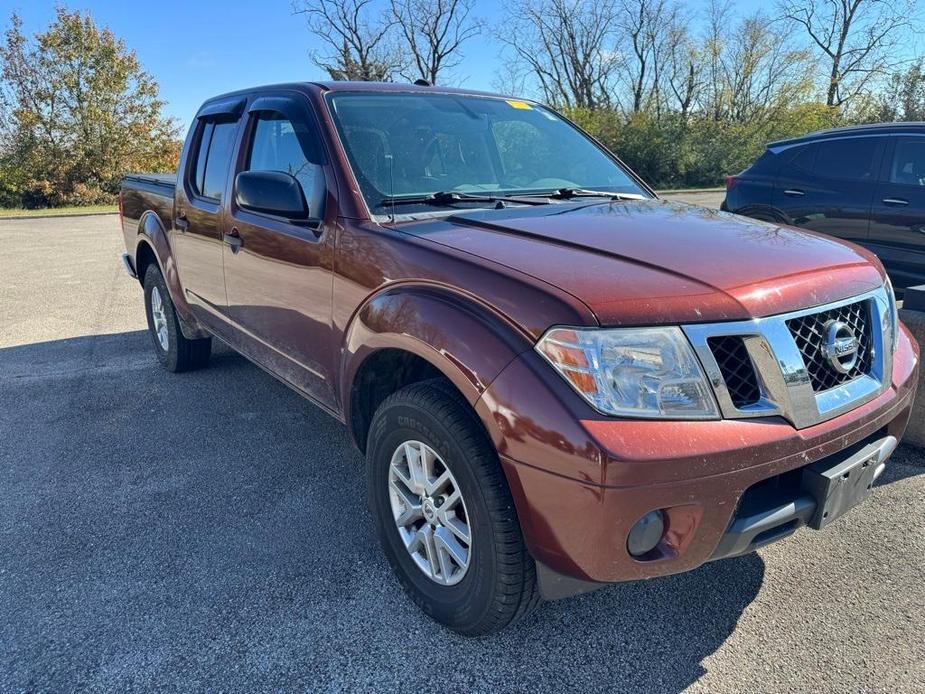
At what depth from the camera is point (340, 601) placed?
259 centimetres

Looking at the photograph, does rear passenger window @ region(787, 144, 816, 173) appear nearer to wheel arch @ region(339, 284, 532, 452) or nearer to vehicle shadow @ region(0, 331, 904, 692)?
vehicle shadow @ region(0, 331, 904, 692)

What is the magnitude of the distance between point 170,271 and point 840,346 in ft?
13.6

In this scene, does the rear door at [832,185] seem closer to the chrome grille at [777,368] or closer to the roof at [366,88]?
the roof at [366,88]

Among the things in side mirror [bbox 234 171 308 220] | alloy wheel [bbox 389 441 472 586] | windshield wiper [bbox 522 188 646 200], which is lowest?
alloy wheel [bbox 389 441 472 586]

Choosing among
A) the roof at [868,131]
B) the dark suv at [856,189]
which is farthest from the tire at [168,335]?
the roof at [868,131]

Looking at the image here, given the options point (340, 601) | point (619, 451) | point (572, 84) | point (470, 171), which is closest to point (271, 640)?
point (340, 601)

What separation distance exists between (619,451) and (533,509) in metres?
0.33

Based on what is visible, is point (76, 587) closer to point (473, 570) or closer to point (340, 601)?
point (340, 601)

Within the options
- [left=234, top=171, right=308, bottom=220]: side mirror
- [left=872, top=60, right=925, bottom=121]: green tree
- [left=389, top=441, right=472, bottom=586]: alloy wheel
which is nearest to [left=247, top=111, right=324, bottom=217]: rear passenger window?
[left=234, top=171, right=308, bottom=220]: side mirror

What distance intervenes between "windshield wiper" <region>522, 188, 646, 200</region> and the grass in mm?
21172

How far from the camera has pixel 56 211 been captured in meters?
21.6

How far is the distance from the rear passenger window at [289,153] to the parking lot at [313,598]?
58.2 inches

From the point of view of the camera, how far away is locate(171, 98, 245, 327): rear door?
3.92 meters

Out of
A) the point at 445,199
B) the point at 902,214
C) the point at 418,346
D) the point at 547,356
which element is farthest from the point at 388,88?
the point at 902,214
